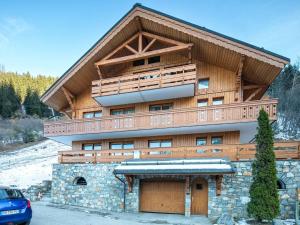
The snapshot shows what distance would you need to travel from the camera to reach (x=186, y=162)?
45.3 ft

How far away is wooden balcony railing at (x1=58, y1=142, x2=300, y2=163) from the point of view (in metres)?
13.1

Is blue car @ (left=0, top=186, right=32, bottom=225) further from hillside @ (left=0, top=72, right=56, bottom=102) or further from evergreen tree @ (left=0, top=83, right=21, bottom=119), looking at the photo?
hillside @ (left=0, top=72, right=56, bottom=102)

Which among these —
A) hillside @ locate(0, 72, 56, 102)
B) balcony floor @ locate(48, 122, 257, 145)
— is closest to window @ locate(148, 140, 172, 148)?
balcony floor @ locate(48, 122, 257, 145)

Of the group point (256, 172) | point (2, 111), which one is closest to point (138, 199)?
point (256, 172)

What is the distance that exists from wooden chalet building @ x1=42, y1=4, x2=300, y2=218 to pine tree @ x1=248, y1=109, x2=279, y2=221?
1.53 m

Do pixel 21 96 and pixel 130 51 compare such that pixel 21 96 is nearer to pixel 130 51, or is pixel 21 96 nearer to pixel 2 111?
pixel 2 111

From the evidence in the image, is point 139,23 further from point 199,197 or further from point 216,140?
point 199,197

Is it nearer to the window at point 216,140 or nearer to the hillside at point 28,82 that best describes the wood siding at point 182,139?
the window at point 216,140

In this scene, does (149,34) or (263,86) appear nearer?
(263,86)

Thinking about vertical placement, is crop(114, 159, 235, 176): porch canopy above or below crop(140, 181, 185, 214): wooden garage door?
above

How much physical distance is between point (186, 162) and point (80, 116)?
34.2ft

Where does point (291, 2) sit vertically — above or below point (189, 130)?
above

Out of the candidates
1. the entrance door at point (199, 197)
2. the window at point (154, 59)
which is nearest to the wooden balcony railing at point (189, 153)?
the entrance door at point (199, 197)

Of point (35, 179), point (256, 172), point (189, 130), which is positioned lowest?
point (35, 179)
